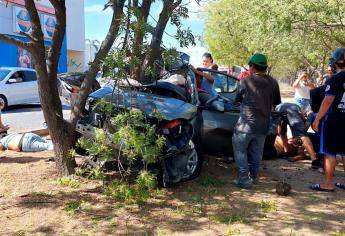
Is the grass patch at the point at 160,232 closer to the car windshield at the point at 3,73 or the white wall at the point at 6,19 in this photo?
the car windshield at the point at 3,73

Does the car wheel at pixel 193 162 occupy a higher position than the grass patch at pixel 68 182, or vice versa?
the car wheel at pixel 193 162

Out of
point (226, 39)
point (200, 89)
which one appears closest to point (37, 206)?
point (200, 89)

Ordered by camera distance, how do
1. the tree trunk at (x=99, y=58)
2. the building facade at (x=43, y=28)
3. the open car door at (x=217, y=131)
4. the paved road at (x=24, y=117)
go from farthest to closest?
1. the building facade at (x=43, y=28)
2. the paved road at (x=24, y=117)
3. the open car door at (x=217, y=131)
4. the tree trunk at (x=99, y=58)

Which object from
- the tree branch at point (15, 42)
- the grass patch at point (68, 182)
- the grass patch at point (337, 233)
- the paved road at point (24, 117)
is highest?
the tree branch at point (15, 42)

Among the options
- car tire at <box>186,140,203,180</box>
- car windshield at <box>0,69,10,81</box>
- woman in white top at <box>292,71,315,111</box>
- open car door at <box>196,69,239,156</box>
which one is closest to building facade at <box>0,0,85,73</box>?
car windshield at <box>0,69,10,81</box>

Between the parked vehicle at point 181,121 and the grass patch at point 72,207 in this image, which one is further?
the parked vehicle at point 181,121

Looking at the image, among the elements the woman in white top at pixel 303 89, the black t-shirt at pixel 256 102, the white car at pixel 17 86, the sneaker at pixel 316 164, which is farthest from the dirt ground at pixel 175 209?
the white car at pixel 17 86

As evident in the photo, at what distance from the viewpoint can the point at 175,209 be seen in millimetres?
5133

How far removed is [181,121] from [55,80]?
5.52 feet

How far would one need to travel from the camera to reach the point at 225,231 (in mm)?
4520

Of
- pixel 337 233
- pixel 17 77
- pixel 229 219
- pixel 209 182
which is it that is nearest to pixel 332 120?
pixel 209 182

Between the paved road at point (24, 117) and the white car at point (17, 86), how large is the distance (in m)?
0.38

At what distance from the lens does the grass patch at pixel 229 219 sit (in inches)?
189

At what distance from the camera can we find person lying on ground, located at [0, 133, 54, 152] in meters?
7.93
